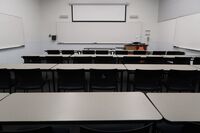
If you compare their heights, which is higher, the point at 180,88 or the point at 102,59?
the point at 102,59

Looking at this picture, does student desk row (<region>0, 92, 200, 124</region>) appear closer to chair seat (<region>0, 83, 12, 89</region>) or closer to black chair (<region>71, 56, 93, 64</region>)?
chair seat (<region>0, 83, 12, 89</region>)

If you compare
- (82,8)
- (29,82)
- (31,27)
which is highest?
(82,8)

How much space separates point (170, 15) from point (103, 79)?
5.93 metres

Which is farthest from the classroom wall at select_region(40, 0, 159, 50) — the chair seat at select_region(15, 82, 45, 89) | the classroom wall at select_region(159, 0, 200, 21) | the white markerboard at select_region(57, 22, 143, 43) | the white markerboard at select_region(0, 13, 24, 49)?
the chair seat at select_region(15, 82, 45, 89)

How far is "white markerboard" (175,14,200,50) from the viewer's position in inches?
211

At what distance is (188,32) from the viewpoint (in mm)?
5898

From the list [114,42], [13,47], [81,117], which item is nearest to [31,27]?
[13,47]

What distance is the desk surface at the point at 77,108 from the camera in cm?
124

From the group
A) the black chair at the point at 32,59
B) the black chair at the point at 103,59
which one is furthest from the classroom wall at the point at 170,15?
the black chair at the point at 32,59

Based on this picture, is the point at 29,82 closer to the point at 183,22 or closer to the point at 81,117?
the point at 81,117

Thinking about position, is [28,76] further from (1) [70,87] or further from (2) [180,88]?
(2) [180,88]

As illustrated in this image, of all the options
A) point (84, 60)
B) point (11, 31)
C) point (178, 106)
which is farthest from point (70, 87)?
point (11, 31)

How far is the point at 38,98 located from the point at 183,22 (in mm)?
6248

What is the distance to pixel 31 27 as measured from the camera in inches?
306
